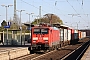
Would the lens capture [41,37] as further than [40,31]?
No

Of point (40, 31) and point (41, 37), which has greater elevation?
point (40, 31)

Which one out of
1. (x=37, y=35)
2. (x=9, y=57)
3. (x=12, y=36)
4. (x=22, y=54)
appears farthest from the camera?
(x=12, y=36)

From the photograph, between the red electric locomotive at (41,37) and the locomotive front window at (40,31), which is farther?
the locomotive front window at (40,31)

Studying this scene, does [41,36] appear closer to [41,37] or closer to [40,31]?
[41,37]

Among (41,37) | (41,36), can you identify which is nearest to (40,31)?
(41,36)

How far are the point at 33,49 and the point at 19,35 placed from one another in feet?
65.8

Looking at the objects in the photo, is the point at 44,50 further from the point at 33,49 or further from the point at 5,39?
the point at 5,39

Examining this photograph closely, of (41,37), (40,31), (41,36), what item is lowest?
→ (41,37)

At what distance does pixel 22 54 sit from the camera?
92.6 feet

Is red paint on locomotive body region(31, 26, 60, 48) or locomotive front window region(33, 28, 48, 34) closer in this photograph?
red paint on locomotive body region(31, 26, 60, 48)

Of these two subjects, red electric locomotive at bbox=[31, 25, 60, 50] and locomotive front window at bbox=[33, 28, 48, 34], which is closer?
red electric locomotive at bbox=[31, 25, 60, 50]

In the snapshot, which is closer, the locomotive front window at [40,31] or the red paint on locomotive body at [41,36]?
the red paint on locomotive body at [41,36]

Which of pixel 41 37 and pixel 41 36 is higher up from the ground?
pixel 41 36

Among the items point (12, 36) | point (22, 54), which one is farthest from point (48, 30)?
point (12, 36)
